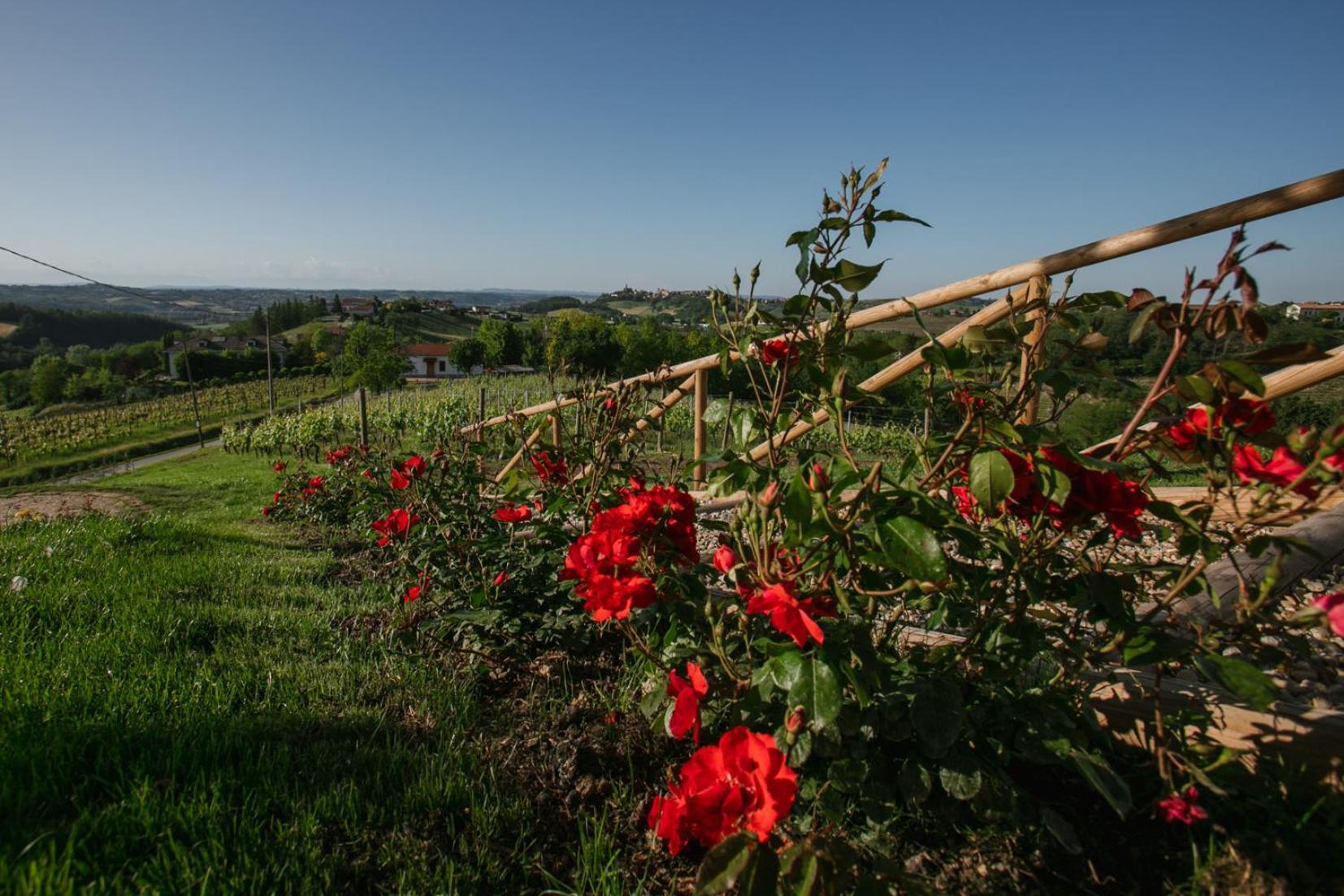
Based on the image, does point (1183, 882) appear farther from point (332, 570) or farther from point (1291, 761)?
point (332, 570)

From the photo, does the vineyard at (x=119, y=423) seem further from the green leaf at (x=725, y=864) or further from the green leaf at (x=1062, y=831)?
the green leaf at (x=1062, y=831)

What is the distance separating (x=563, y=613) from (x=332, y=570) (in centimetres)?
189

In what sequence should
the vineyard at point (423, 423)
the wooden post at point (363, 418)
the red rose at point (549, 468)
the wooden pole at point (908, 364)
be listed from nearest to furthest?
the wooden pole at point (908, 364) → the red rose at point (549, 468) → the wooden post at point (363, 418) → the vineyard at point (423, 423)

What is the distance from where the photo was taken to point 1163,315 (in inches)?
35.0

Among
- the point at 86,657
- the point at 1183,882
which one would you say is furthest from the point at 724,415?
the point at 86,657

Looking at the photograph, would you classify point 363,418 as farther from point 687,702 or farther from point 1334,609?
point 1334,609

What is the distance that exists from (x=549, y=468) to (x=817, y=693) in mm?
1287

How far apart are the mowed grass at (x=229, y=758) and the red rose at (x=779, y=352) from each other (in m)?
1.00

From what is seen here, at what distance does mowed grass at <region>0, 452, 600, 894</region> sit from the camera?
105 centimetres

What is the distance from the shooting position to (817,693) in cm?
89

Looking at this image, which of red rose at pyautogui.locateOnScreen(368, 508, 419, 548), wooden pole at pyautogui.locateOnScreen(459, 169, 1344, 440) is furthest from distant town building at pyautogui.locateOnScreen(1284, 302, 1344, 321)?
red rose at pyautogui.locateOnScreen(368, 508, 419, 548)

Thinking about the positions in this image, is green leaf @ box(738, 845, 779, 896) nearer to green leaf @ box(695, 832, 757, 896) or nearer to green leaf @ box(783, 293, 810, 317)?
green leaf @ box(695, 832, 757, 896)

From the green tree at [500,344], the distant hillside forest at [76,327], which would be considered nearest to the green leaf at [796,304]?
the green tree at [500,344]

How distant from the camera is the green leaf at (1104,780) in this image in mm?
897
